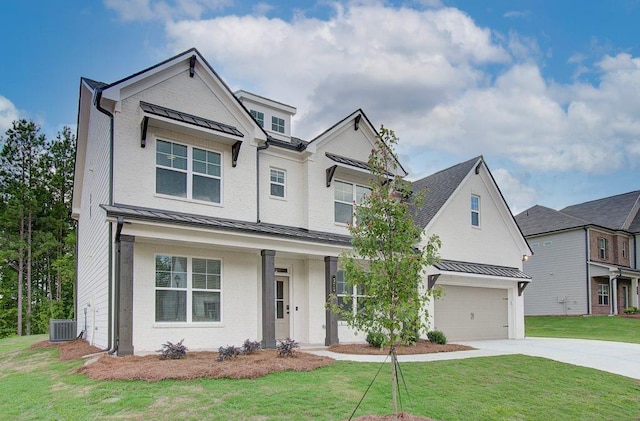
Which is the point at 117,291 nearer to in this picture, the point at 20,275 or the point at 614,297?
the point at 20,275

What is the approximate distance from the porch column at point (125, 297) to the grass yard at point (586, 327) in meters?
18.2

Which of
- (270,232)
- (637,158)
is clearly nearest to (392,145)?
(270,232)

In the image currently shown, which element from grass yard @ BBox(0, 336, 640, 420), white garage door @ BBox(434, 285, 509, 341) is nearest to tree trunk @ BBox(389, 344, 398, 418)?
grass yard @ BBox(0, 336, 640, 420)

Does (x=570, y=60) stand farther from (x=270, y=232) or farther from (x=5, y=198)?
(x=5, y=198)

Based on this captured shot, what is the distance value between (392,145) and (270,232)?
689 centimetres

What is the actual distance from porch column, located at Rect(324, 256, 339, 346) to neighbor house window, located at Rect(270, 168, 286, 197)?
2601mm

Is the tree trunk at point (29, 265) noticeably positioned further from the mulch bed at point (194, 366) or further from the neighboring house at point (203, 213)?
the mulch bed at point (194, 366)

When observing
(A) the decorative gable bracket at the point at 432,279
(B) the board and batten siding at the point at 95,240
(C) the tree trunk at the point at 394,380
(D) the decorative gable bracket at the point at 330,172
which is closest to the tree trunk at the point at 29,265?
(B) the board and batten siding at the point at 95,240

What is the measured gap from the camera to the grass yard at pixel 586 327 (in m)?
21.2

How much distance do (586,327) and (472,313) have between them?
10286 mm

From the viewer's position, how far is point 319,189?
1628 centimetres

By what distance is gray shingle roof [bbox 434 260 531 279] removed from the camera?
1764 centimetres

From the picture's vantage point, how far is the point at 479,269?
1888 centimetres

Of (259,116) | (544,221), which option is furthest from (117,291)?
(544,221)
